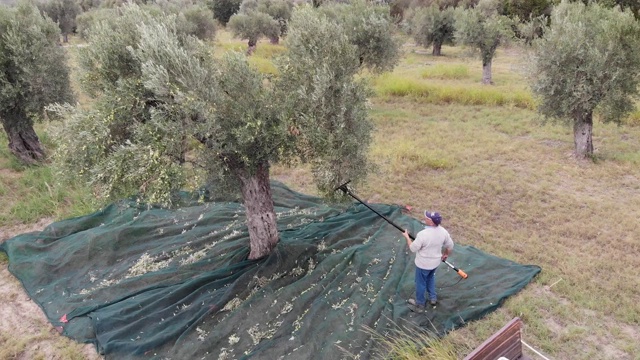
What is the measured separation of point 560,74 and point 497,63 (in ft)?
63.8

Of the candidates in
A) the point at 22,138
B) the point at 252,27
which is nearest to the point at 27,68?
the point at 22,138

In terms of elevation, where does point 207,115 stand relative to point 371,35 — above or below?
below

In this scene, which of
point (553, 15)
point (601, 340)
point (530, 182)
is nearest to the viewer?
point (601, 340)

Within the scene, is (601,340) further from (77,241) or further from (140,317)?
(77,241)

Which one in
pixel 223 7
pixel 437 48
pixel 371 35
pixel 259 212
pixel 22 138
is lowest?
pixel 22 138

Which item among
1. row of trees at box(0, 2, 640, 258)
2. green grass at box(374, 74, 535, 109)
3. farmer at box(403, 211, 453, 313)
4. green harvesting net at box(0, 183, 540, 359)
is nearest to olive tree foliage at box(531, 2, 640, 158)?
green grass at box(374, 74, 535, 109)

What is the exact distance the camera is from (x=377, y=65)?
18047 millimetres

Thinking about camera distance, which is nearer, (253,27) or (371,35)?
(371,35)

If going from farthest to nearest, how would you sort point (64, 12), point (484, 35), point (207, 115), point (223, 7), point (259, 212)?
point (223, 7)
point (64, 12)
point (484, 35)
point (259, 212)
point (207, 115)

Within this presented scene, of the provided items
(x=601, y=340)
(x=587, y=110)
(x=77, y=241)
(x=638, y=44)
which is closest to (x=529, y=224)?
(x=601, y=340)

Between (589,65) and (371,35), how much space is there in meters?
8.25

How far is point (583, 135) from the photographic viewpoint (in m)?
12.8

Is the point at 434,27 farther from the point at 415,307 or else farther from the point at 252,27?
the point at 415,307

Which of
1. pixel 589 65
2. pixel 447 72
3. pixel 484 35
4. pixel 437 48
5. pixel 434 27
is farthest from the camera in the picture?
pixel 437 48
